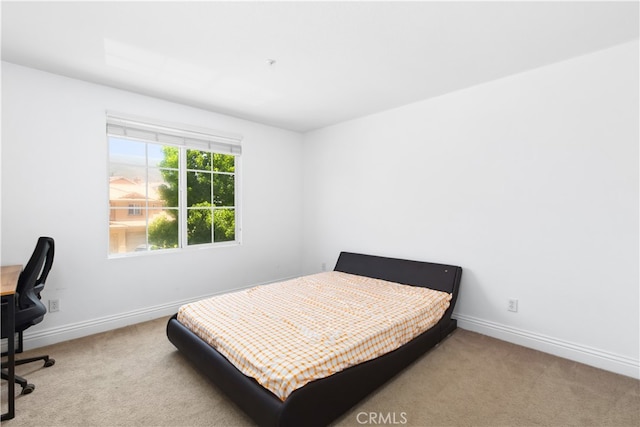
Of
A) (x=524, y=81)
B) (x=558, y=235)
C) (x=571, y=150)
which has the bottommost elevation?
(x=558, y=235)

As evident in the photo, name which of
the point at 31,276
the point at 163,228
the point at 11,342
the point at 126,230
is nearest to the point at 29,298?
the point at 31,276

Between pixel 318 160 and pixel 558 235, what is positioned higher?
pixel 318 160

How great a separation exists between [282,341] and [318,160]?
3104 millimetres

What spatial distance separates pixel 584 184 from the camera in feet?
7.86

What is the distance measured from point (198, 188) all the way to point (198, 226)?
18.4 inches

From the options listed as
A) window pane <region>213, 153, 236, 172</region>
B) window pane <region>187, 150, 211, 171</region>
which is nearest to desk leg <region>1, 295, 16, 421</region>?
window pane <region>187, 150, 211, 171</region>

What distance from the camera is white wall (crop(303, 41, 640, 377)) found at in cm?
226

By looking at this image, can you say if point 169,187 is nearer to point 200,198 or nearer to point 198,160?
point 200,198

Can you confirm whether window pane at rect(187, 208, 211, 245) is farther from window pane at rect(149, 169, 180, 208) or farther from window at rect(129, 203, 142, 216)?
window at rect(129, 203, 142, 216)

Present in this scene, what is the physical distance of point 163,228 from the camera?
3445mm

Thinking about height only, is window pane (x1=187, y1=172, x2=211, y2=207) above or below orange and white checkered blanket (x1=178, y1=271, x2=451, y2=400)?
above

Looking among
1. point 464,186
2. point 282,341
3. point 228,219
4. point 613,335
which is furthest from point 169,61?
point 613,335

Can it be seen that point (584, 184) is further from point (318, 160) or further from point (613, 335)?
point (318, 160)

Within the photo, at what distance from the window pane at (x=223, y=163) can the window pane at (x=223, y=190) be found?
9cm
